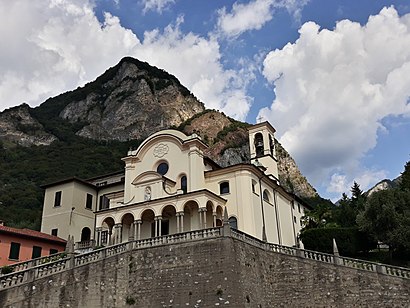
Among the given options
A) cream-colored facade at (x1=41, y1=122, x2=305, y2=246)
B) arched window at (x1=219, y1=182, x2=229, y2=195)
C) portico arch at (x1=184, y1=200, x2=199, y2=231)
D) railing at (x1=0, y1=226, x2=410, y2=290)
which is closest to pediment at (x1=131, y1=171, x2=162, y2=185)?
cream-colored facade at (x1=41, y1=122, x2=305, y2=246)

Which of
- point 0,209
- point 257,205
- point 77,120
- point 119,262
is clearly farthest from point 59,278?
point 77,120

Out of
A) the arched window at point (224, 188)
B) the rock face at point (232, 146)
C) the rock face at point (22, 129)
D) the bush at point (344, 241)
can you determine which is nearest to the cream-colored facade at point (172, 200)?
the arched window at point (224, 188)

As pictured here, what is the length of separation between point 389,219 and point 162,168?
19412 mm

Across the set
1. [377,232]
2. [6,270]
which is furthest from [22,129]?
[377,232]

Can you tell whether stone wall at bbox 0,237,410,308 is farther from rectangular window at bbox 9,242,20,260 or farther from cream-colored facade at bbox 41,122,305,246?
rectangular window at bbox 9,242,20,260

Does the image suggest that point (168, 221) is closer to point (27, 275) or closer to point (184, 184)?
point (184, 184)

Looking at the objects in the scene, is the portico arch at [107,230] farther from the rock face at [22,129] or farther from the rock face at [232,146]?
the rock face at [22,129]

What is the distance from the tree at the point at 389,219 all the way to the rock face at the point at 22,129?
91.6 metres

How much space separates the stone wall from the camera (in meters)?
22.9

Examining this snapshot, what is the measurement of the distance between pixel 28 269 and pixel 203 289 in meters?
9.53

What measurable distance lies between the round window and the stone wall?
1351 centimetres

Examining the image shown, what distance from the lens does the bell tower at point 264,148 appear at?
46.0 meters

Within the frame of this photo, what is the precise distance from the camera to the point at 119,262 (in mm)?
25062

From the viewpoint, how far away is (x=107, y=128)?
123750 millimetres
